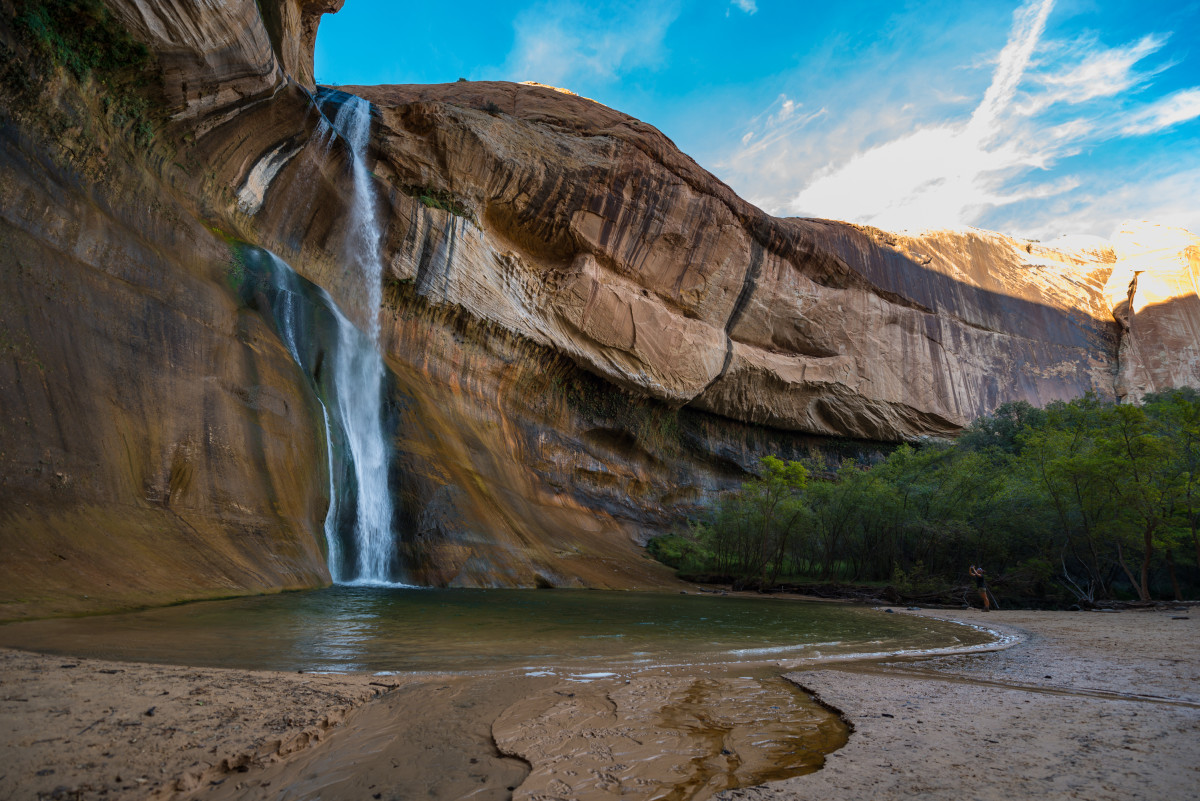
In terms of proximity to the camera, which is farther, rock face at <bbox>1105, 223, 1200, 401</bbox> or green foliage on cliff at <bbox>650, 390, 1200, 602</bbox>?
rock face at <bbox>1105, 223, 1200, 401</bbox>

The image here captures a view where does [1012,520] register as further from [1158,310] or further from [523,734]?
[1158,310]

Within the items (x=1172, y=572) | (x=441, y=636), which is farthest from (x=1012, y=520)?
(x=441, y=636)

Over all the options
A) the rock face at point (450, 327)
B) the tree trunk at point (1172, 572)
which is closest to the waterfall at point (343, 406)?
the rock face at point (450, 327)

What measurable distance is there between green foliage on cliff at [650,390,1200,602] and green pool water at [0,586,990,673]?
7.79 metres

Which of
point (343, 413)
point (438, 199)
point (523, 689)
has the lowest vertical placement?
point (523, 689)

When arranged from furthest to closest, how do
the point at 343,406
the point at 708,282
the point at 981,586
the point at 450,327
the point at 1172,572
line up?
the point at 708,282
the point at 450,327
the point at 343,406
the point at 981,586
the point at 1172,572

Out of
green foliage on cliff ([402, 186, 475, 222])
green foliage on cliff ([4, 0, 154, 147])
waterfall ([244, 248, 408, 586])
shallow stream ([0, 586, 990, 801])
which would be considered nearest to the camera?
shallow stream ([0, 586, 990, 801])

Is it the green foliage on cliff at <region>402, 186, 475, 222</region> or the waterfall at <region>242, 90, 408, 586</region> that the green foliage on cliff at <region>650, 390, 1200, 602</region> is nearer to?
the waterfall at <region>242, 90, 408, 586</region>

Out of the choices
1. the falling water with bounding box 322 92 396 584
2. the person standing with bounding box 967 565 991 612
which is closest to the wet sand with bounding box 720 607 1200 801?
the person standing with bounding box 967 565 991 612

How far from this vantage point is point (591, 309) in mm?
29484

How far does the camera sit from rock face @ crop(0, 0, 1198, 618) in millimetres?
9844

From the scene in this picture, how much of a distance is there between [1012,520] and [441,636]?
17.3m

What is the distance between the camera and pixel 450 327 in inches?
981

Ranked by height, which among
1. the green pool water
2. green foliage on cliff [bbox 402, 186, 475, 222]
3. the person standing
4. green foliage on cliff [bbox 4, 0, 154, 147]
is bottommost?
the person standing
